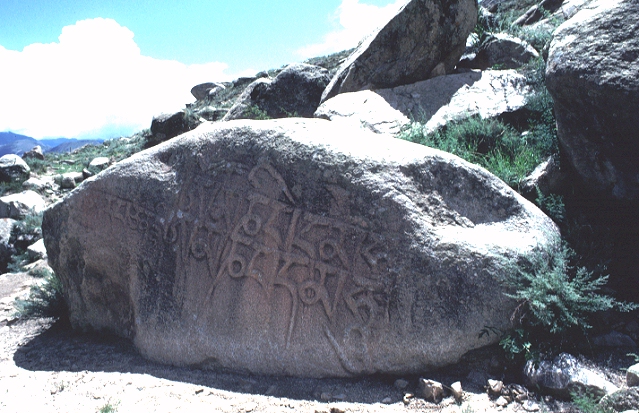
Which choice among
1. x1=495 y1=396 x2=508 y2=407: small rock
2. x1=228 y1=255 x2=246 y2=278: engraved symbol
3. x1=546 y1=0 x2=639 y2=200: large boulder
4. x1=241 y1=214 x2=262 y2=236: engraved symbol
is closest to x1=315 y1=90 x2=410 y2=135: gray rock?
x1=546 y1=0 x2=639 y2=200: large boulder

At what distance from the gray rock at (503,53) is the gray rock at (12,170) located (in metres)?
10.3

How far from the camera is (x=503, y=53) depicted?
730 centimetres

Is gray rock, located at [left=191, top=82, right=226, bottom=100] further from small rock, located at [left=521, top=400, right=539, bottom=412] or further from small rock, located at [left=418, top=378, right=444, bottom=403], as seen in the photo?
small rock, located at [left=521, top=400, right=539, bottom=412]

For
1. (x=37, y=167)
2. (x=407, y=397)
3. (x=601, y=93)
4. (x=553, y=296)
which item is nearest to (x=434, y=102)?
(x=601, y=93)

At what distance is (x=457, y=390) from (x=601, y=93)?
215cm

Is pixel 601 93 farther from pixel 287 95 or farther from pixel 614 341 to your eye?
pixel 287 95

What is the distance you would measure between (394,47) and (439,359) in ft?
15.7

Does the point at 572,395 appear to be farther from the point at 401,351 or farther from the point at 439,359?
the point at 401,351

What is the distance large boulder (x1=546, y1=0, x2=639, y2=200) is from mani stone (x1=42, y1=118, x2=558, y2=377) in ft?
1.91

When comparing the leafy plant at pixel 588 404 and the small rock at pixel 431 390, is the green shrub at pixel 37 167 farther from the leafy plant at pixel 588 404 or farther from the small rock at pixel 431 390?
the leafy plant at pixel 588 404

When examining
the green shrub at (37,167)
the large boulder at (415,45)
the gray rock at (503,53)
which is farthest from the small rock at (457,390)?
the green shrub at (37,167)

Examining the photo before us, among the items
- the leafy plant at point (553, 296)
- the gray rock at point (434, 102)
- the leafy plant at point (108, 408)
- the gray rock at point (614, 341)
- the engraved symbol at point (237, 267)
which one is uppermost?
the gray rock at point (434, 102)

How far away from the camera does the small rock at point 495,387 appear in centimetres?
299

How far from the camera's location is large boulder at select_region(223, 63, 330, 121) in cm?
945
